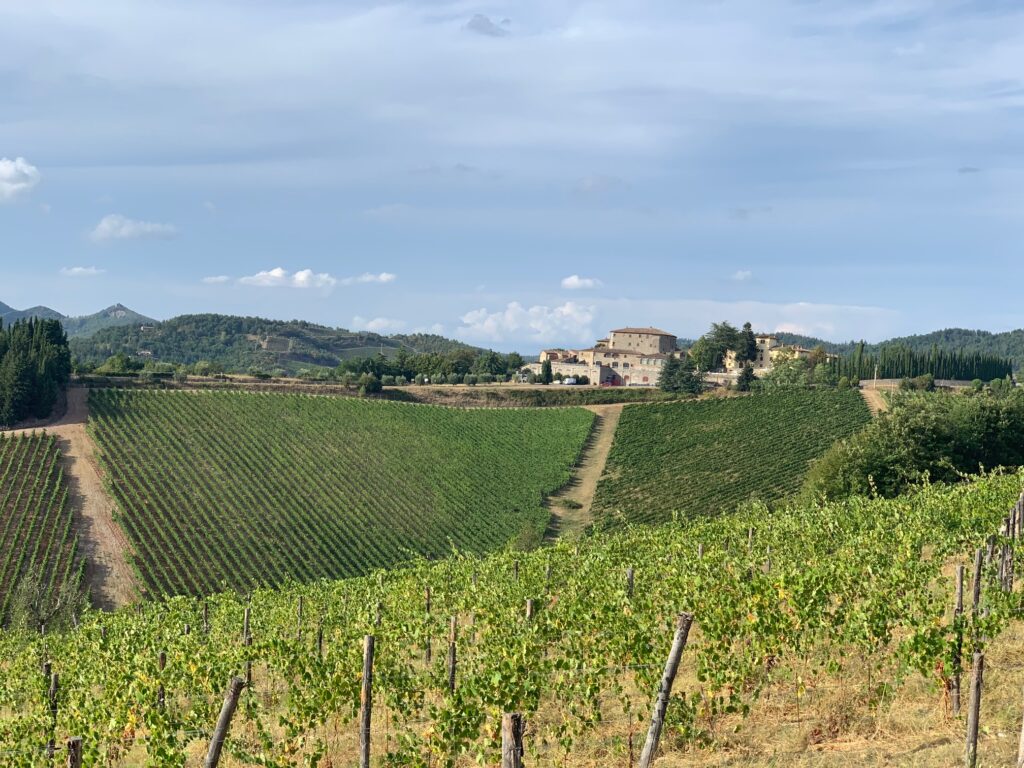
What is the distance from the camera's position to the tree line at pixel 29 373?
59219 millimetres

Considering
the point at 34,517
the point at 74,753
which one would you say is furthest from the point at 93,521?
the point at 74,753

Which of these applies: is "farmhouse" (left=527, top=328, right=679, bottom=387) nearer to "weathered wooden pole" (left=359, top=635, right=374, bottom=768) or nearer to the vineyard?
the vineyard

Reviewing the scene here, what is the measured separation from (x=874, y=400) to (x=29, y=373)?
213 ft

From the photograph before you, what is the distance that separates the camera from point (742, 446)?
2451 inches

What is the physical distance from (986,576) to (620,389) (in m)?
69.7

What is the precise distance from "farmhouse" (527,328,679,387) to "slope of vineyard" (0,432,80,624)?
211 ft

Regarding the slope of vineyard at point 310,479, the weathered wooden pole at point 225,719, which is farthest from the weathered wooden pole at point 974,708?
the slope of vineyard at point 310,479

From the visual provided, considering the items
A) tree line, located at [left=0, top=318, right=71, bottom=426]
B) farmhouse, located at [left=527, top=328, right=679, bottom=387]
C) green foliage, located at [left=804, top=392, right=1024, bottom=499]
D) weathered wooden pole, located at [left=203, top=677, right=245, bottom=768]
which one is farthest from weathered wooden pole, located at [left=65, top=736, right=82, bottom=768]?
farmhouse, located at [left=527, top=328, right=679, bottom=387]

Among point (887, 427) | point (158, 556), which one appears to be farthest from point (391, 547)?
point (887, 427)

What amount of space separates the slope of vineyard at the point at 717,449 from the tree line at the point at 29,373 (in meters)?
39.3

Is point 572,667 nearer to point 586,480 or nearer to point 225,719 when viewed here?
point 225,719

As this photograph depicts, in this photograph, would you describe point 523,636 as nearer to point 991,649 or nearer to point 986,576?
point 991,649

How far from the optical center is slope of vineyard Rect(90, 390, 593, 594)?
4369 centimetres

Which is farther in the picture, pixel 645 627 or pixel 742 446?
pixel 742 446
